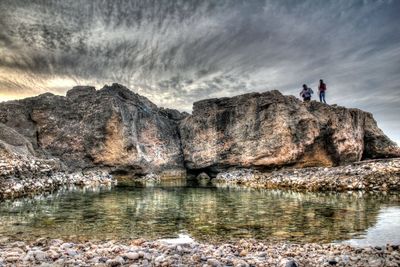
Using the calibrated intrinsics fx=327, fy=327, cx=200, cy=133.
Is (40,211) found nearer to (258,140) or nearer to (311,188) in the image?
(311,188)

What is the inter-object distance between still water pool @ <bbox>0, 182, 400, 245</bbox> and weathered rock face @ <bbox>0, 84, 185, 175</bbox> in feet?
75.9

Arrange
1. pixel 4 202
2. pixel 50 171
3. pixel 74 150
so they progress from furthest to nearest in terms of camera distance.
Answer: pixel 74 150 < pixel 50 171 < pixel 4 202

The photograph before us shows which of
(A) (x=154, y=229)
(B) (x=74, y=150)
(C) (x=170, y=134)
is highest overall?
(C) (x=170, y=134)

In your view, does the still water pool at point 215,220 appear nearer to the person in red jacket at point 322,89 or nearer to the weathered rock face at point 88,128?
the person in red jacket at point 322,89

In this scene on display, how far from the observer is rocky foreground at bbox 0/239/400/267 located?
6648 millimetres

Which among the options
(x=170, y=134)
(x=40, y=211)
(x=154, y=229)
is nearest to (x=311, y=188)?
(x=154, y=229)

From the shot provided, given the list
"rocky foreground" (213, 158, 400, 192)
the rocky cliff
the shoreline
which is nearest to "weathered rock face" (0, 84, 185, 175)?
the rocky cliff

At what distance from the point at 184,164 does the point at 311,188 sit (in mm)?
28126

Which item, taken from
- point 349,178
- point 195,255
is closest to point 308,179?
point 349,178

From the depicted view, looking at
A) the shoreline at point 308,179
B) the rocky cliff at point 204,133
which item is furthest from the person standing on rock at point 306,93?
the shoreline at point 308,179

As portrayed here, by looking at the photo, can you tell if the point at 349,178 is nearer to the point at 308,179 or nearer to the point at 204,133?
the point at 308,179

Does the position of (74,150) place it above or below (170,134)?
below

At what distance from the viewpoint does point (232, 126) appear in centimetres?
4575

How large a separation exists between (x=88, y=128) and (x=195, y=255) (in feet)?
123
